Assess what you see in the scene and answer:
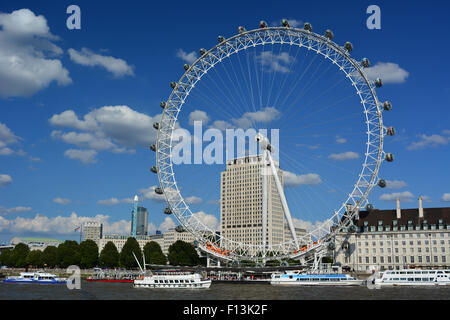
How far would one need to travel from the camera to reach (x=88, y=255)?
14962 centimetres

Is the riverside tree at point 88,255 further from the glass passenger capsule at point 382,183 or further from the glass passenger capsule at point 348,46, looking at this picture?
the glass passenger capsule at point 348,46

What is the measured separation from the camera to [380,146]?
89.2 meters

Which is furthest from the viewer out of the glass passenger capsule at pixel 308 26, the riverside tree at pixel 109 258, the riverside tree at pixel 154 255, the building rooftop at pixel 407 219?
the riverside tree at pixel 109 258

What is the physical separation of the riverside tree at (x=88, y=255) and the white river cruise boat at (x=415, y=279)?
92.4 meters

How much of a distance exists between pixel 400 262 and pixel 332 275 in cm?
4005

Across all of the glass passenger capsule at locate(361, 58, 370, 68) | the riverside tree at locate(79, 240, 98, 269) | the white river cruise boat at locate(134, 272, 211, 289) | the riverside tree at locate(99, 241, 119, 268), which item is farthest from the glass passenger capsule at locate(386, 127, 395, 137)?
the riverside tree at locate(79, 240, 98, 269)

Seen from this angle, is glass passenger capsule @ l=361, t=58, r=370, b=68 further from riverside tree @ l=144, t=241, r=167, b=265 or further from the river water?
riverside tree @ l=144, t=241, r=167, b=265

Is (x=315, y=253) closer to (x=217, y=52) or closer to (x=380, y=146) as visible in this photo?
(x=380, y=146)

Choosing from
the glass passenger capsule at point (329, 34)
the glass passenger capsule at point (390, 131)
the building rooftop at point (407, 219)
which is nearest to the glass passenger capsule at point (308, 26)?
the glass passenger capsule at point (329, 34)

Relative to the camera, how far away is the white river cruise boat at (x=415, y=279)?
85000 millimetres

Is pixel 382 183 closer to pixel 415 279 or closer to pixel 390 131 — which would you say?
pixel 390 131

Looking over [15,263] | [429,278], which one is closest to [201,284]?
[429,278]

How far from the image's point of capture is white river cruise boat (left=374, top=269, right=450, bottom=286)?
85.0 m
